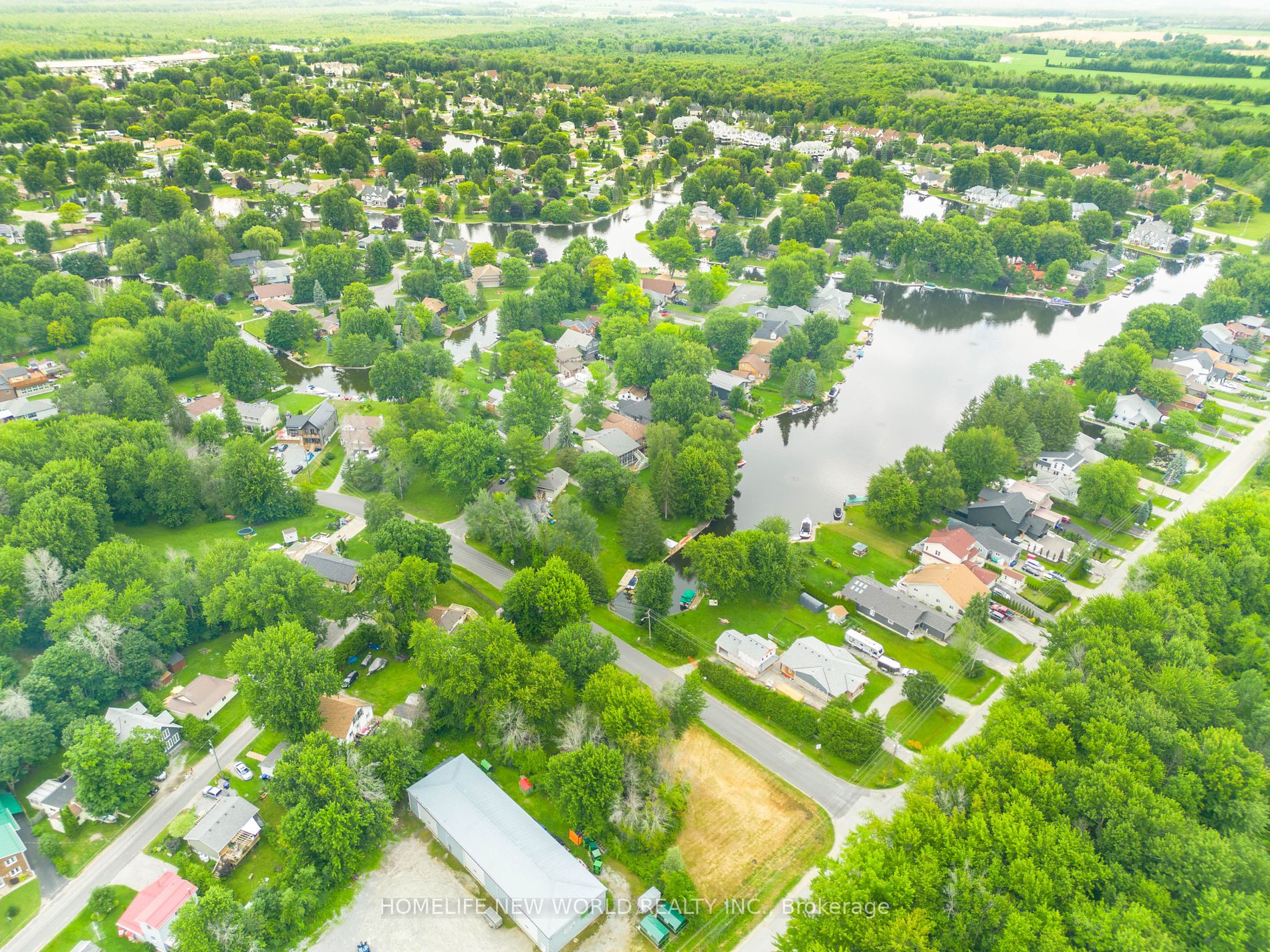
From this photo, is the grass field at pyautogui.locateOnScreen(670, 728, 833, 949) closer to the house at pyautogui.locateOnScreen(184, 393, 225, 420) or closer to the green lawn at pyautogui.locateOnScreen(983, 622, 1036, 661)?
the green lawn at pyautogui.locateOnScreen(983, 622, 1036, 661)

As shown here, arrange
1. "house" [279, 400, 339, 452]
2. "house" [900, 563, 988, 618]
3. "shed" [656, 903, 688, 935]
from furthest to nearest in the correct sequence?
"house" [279, 400, 339, 452] → "house" [900, 563, 988, 618] → "shed" [656, 903, 688, 935]

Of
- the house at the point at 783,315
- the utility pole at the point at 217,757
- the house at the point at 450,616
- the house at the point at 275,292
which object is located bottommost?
the utility pole at the point at 217,757

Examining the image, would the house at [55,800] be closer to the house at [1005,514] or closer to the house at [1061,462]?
the house at [1005,514]

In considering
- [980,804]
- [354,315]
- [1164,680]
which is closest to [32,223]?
[354,315]

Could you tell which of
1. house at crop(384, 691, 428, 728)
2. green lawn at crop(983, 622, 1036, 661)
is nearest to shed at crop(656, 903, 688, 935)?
house at crop(384, 691, 428, 728)

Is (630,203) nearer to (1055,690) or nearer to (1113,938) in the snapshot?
(1055,690)

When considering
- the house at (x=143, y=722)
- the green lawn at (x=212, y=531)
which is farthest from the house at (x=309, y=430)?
the house at (x=143, y=722)
